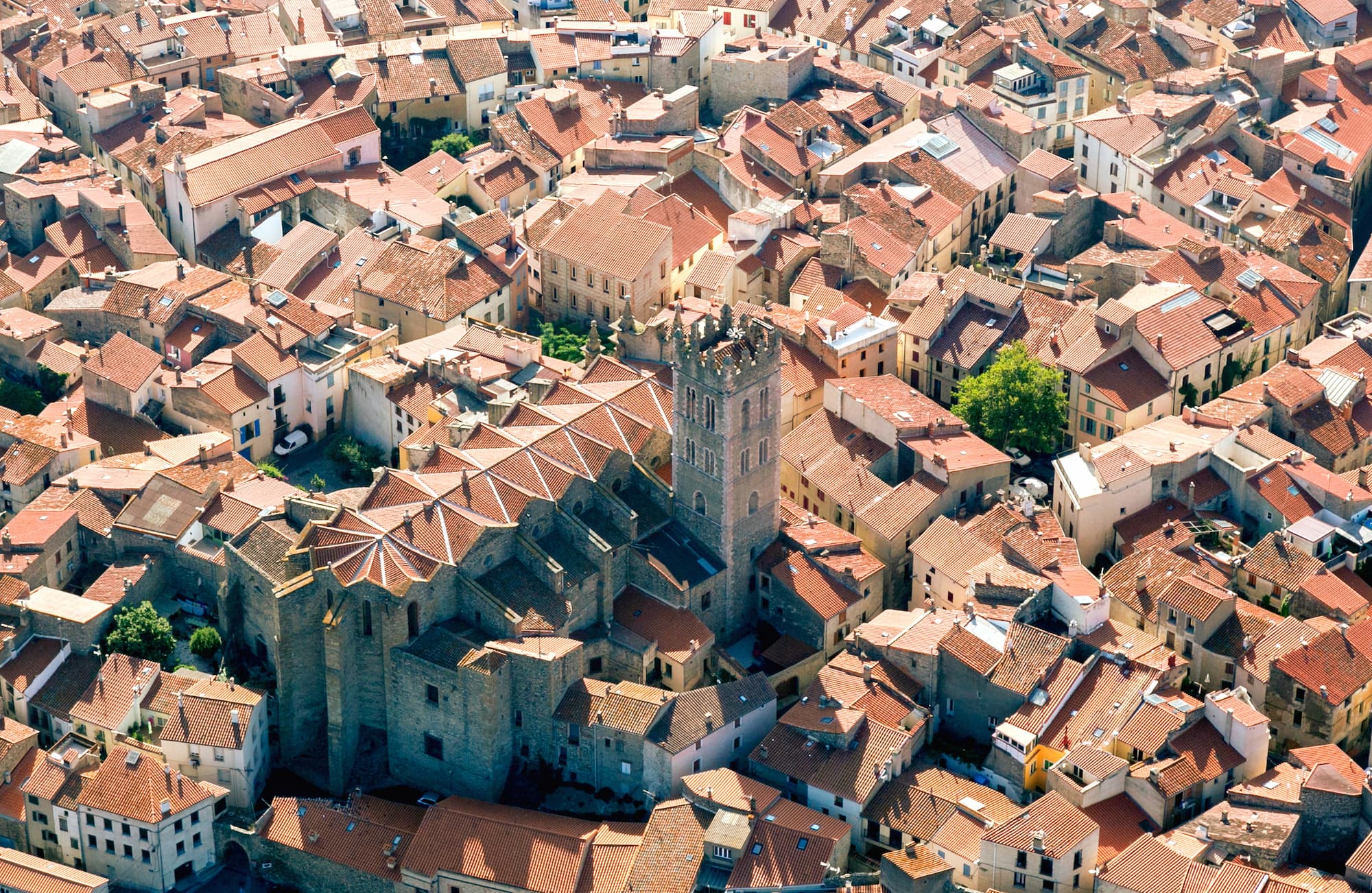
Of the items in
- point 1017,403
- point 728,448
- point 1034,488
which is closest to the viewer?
point 728,448

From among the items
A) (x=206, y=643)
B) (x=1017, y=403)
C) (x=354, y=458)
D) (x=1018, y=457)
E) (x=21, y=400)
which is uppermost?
(x=1017, y=403)

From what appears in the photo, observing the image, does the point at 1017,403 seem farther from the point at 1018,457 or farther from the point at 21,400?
the point at 21,400

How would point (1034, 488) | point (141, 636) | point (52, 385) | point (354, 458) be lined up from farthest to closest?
point (52, 385) < point (354, 458) < point (1034, 488) < point (141, 636)

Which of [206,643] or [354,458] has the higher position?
[354,458]

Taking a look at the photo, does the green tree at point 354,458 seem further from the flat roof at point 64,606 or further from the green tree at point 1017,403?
the green tree at point 1017,403

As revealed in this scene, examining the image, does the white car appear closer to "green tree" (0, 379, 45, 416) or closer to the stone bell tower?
"green tree" (0, 379, 45, 416)

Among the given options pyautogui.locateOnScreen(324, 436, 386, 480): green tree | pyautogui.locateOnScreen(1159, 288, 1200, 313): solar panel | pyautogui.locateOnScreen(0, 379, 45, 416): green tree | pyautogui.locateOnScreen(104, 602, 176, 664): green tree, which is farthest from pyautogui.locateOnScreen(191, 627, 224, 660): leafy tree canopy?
pyautogui.locateOnScreen(1159, 288, 1200, 313): solar panel

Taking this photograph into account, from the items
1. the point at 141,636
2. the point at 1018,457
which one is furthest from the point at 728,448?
the point at 141,636
